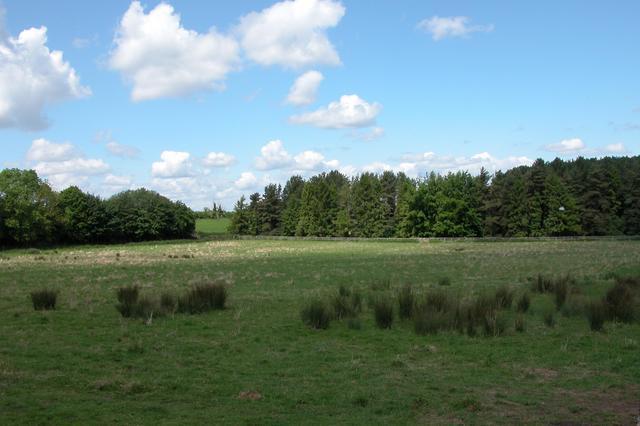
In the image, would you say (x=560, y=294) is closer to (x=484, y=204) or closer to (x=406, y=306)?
(x=406, y=306)

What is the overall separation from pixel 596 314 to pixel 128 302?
495 inches

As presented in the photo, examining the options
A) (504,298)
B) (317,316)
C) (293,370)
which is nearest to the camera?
(293,370)

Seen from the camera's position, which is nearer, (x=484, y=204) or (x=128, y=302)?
(x=128, y=302)

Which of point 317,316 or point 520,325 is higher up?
point 317,316

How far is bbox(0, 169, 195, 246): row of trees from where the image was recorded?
76.7 m

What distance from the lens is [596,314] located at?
14062 mm

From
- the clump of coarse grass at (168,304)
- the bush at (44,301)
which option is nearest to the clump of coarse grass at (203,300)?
the clump of coarse grass at (168,304)

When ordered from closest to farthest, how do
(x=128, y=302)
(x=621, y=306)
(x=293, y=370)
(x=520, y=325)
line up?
(x=293, y=370) → (x=520, y=325) → (x=621, y=306) → (x=128, y=302)

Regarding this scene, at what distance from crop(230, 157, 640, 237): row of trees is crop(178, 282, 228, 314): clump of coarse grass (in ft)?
265

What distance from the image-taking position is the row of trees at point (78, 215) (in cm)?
7669

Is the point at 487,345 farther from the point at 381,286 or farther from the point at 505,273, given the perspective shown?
the point at 505,273

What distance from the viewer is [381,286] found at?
74.3ft

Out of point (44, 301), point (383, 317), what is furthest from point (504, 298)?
point (44, 301)

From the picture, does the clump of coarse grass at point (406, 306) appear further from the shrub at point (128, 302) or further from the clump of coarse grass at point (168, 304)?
the shrub at point (128, 302)
